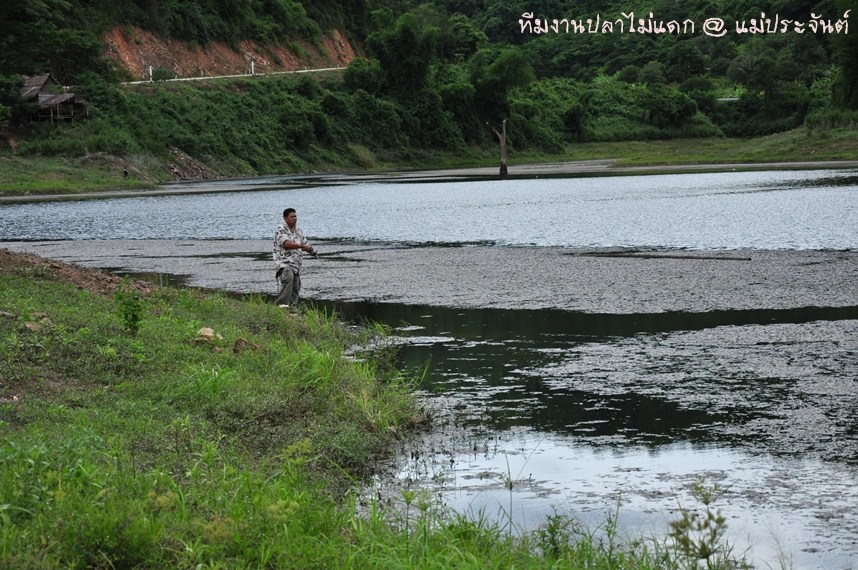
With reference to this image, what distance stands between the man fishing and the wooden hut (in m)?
57.8

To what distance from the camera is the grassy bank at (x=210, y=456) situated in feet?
19.5

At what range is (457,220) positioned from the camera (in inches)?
1430

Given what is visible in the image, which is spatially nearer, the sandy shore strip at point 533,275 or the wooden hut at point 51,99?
the sandy shore strip at point 533,275

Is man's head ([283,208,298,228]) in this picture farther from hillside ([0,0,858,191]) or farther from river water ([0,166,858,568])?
hillside ([0,0,858,191])

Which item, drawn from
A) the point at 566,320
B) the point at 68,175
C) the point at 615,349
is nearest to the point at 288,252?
the point at 566,320

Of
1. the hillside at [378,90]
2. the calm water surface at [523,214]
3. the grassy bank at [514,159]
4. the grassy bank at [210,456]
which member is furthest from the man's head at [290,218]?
the hillside at [378,90]

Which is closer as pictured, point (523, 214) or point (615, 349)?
point (615, 349)

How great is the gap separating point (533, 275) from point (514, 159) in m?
79.8

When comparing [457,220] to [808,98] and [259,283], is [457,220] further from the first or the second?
[808,98]

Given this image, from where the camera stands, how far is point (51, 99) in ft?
229

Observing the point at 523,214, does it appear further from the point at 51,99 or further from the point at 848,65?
the point at 51,99

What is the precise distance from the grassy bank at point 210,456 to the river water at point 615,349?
58 cm

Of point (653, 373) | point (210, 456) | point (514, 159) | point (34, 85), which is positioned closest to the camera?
point (210, 456)

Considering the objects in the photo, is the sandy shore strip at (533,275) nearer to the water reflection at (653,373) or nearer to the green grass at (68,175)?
the water reflection at (653,373)
